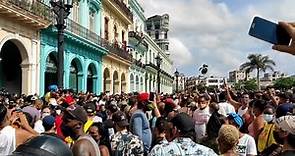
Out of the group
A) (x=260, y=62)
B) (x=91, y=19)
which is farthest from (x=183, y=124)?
(x=260, y=62)

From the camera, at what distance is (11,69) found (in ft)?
79.9

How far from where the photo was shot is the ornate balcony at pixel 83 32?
27844 millimetres

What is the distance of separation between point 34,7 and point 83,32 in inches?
380

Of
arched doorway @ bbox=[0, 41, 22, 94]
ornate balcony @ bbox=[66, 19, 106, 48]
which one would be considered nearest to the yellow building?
ornate balcony @ bbox=[66, 19, 106, 48]

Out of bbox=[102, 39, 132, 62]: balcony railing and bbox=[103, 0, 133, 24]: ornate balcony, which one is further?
bbox=[103, 0, 133, 24]: ornate balcony

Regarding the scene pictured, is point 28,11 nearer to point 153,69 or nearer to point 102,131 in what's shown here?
point 102,131

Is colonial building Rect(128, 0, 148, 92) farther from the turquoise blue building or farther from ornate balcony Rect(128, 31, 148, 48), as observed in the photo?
the turquoise blue building

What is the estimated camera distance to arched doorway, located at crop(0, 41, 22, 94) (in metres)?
23.4

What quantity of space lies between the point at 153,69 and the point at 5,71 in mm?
46975

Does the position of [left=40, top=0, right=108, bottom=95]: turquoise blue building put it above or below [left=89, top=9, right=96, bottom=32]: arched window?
below

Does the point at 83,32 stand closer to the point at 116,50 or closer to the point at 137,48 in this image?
the point at 116,50

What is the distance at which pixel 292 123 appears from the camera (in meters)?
4.12

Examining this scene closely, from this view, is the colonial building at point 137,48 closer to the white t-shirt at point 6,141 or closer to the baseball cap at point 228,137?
the white t-shirt at point 6,141

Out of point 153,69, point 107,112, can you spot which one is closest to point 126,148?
point 107,112
